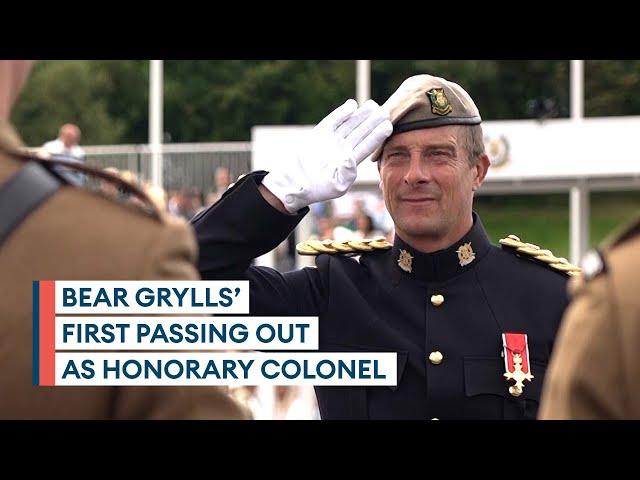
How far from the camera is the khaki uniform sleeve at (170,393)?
6.24ft

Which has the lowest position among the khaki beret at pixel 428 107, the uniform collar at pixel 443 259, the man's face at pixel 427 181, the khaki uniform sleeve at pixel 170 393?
the khaki uniform sleeve at pixel 170 393

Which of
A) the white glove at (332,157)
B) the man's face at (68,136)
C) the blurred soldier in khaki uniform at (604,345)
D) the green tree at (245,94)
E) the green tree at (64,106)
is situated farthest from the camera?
the green tree at (64,106)

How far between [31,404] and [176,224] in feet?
1.00

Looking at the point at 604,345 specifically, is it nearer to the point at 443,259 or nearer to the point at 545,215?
the point at 443,259

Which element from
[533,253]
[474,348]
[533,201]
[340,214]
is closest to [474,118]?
[533,253]

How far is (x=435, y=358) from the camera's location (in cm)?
351

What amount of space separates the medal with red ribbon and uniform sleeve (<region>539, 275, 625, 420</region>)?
5.30 ft

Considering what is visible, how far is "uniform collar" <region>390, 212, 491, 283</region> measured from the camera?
367cm

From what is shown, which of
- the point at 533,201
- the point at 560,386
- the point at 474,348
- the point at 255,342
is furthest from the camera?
the point at 533,201

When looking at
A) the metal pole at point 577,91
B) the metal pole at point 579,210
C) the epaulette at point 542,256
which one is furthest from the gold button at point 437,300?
the metal pole at point 577,91

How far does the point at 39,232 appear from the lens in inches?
74.8

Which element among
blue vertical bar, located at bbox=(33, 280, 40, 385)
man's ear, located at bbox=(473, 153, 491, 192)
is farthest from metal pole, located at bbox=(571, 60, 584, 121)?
blue vertical bar, located at bbox=(33, 280, 40, 385)

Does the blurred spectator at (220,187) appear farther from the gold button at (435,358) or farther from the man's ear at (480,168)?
the gold button at (435,358)
